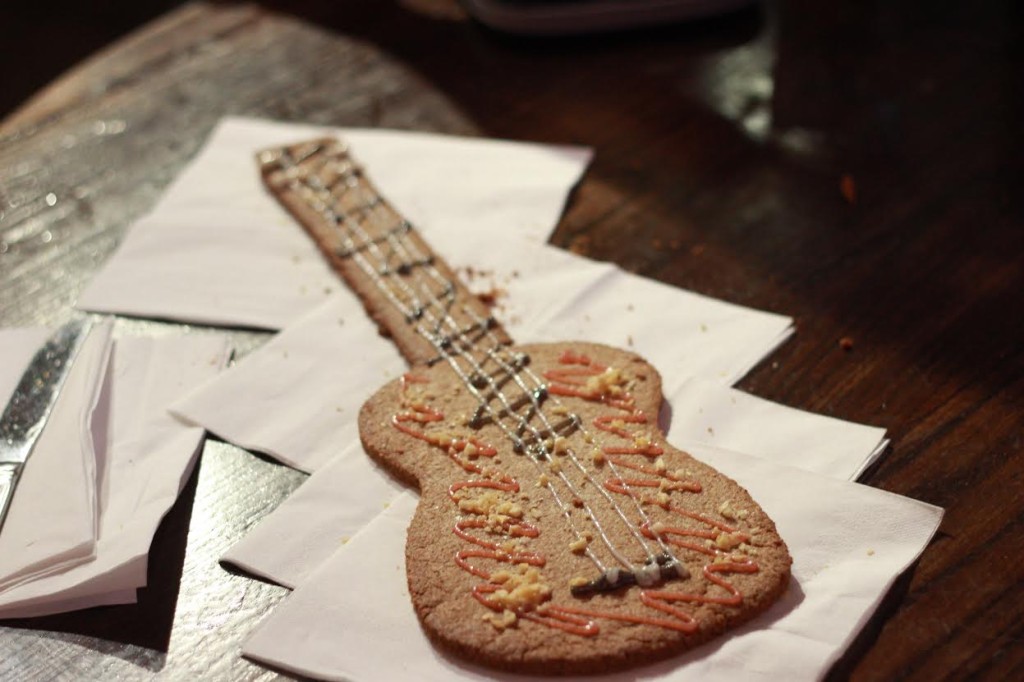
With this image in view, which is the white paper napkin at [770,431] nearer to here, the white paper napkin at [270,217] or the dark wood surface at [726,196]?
the dark wood surface at [726,196]

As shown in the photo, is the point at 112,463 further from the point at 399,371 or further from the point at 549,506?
the point at 549,506

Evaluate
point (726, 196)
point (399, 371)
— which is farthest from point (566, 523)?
point (726, 196)

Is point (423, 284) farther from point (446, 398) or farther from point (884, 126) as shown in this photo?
point (884, 126)

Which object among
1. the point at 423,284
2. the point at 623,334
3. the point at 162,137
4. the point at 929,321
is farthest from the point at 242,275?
the point at 929,321

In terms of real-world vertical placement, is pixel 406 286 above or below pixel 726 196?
below

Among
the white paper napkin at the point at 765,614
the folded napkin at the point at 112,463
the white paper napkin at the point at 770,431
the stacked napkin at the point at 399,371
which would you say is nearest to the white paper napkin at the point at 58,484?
the folded napkin at the point at 112,463

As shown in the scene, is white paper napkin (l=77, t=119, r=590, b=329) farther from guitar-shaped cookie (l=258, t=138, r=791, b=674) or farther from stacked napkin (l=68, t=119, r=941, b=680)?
guitar-shaped cookie (l=258, t=138, r=791, b=674)

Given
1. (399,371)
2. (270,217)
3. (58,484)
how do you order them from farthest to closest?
(270,217) → (399,371) → (58,484)
